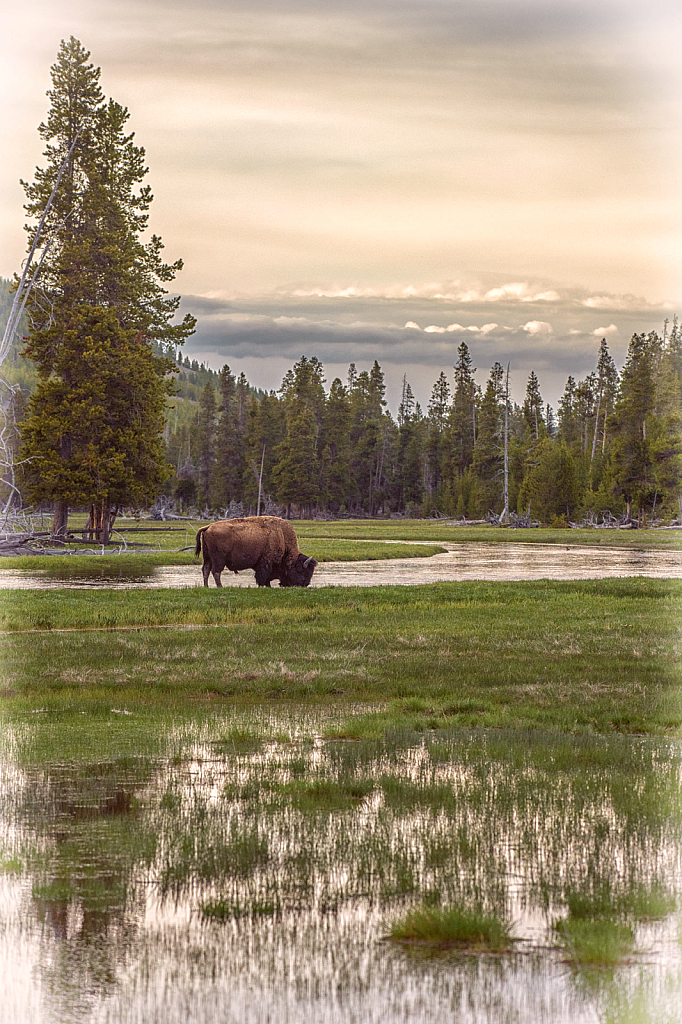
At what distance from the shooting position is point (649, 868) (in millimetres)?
7246

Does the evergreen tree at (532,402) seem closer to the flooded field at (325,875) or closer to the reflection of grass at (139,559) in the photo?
the reflection of grass at (139,559)

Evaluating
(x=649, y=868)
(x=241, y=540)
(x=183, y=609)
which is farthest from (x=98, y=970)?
(x=241, y=540)

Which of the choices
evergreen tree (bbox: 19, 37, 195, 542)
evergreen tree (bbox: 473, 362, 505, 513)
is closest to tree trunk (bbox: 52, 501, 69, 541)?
evergreen tree (bbox: 19, 37, 195, 542)

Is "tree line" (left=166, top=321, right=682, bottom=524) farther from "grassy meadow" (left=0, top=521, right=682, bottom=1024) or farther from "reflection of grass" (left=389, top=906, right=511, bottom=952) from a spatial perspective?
"reflection of grass" (left=389, top=906, right=511, bottom=952)

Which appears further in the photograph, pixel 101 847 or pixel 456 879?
pixel 101 847

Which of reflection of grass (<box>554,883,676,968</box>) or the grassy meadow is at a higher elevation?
reflection of grass (<box>554,883,676,968</box>)

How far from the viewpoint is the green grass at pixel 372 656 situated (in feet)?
46.2

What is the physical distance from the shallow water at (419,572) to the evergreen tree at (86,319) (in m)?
7.64

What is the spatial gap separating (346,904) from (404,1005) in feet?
4.55

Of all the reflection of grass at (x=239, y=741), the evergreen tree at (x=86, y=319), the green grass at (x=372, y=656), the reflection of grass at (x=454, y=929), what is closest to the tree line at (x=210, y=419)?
the evergreen tree at (x=86, y=319)

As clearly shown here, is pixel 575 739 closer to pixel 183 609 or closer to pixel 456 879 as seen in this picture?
pixel 456 879

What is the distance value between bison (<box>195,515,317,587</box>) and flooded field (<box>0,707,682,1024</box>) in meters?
20.6

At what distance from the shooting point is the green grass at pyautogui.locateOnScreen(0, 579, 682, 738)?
46.2 feet

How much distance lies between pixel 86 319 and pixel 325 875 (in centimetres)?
4271
